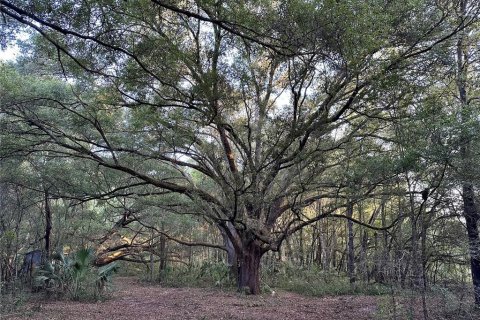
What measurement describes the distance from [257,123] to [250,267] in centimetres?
376

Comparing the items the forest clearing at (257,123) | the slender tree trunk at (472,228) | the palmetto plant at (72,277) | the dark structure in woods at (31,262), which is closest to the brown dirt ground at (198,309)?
the forest clearing at (257,123)

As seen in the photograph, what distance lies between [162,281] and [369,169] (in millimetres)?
9667

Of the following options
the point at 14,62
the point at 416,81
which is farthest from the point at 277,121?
the point at 14,62

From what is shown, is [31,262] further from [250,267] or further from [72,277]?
[250,267]

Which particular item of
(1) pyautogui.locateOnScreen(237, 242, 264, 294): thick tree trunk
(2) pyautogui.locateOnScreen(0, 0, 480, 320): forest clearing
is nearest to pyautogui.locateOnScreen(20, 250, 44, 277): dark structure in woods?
(2) pyautogui.locateOnScreen(0, 0, 480, 320): forest clearing

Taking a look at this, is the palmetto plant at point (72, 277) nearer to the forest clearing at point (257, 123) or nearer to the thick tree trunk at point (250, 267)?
the forest clearing at point (257, 123)

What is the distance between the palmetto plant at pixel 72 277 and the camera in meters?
8.12

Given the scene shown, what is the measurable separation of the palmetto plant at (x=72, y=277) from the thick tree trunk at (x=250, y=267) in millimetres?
3493

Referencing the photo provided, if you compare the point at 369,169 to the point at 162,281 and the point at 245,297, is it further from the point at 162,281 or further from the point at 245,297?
the point at 162,281

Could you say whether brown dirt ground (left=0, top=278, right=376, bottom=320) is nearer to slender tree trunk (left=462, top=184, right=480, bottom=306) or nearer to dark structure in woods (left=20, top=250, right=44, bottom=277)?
slender tree trunk (left=462, top=184, right=480, bottom=306)

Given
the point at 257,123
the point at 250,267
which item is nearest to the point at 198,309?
the point at 250,267

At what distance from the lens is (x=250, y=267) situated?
9445 mm

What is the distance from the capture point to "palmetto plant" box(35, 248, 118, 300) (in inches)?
320

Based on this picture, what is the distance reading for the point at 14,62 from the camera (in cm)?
912
